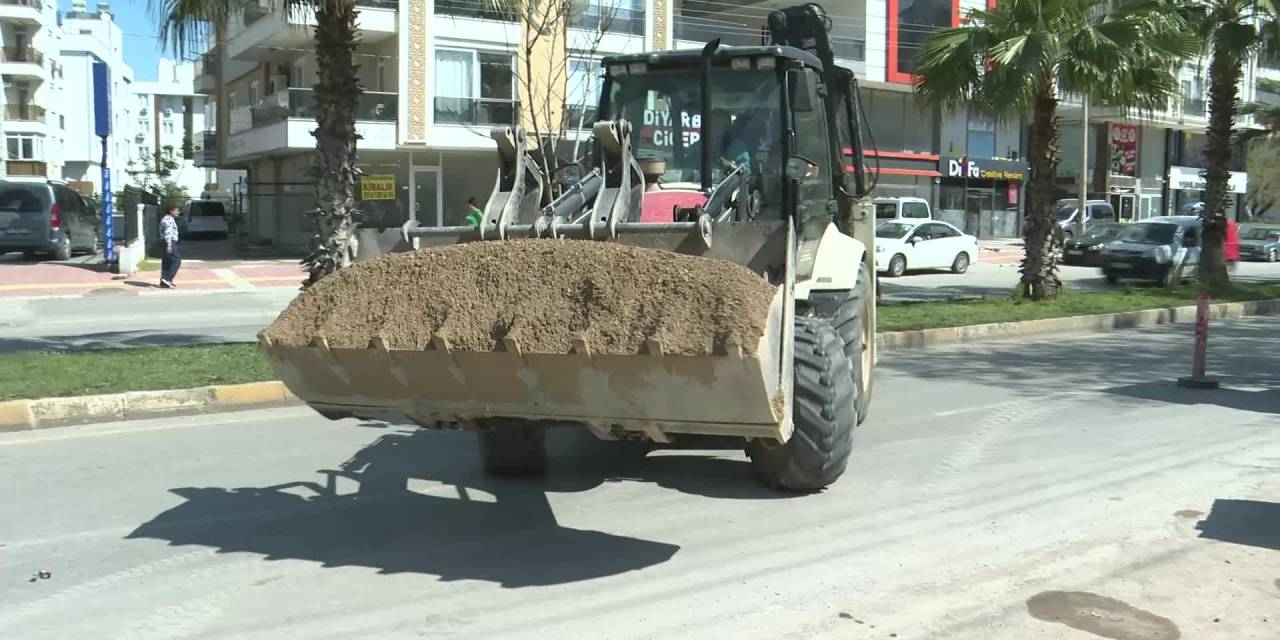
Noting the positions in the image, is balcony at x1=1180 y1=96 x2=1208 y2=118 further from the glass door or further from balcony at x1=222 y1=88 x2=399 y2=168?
balcony at x1=222 y1=88 x2=399 y2=168

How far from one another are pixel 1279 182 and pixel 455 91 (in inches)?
1808

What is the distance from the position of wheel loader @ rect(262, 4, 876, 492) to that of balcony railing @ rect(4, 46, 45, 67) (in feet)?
205

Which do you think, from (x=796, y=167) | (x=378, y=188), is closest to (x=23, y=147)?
(x=378, y=188)

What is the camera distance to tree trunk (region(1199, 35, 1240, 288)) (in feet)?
71.2

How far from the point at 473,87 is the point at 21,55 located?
135 feet

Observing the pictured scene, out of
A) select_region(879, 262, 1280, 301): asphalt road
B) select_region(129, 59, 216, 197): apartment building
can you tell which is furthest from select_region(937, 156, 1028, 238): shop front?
select_region(129, 59, 216, 197): apartment building

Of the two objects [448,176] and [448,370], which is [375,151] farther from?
[448,370]

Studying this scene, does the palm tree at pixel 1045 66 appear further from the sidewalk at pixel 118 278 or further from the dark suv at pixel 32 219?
the dark suv at pixel 32 219

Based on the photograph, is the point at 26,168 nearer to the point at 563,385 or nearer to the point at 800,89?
the point at 800,89

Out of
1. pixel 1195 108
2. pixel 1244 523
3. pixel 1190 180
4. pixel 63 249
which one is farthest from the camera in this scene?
pixel 1190 180

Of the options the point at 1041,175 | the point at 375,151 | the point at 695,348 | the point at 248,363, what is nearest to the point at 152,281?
the point at 375,151

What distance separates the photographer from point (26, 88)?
61.4m

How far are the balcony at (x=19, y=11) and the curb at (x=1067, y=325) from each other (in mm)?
59387

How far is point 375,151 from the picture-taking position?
32938 millimetres
